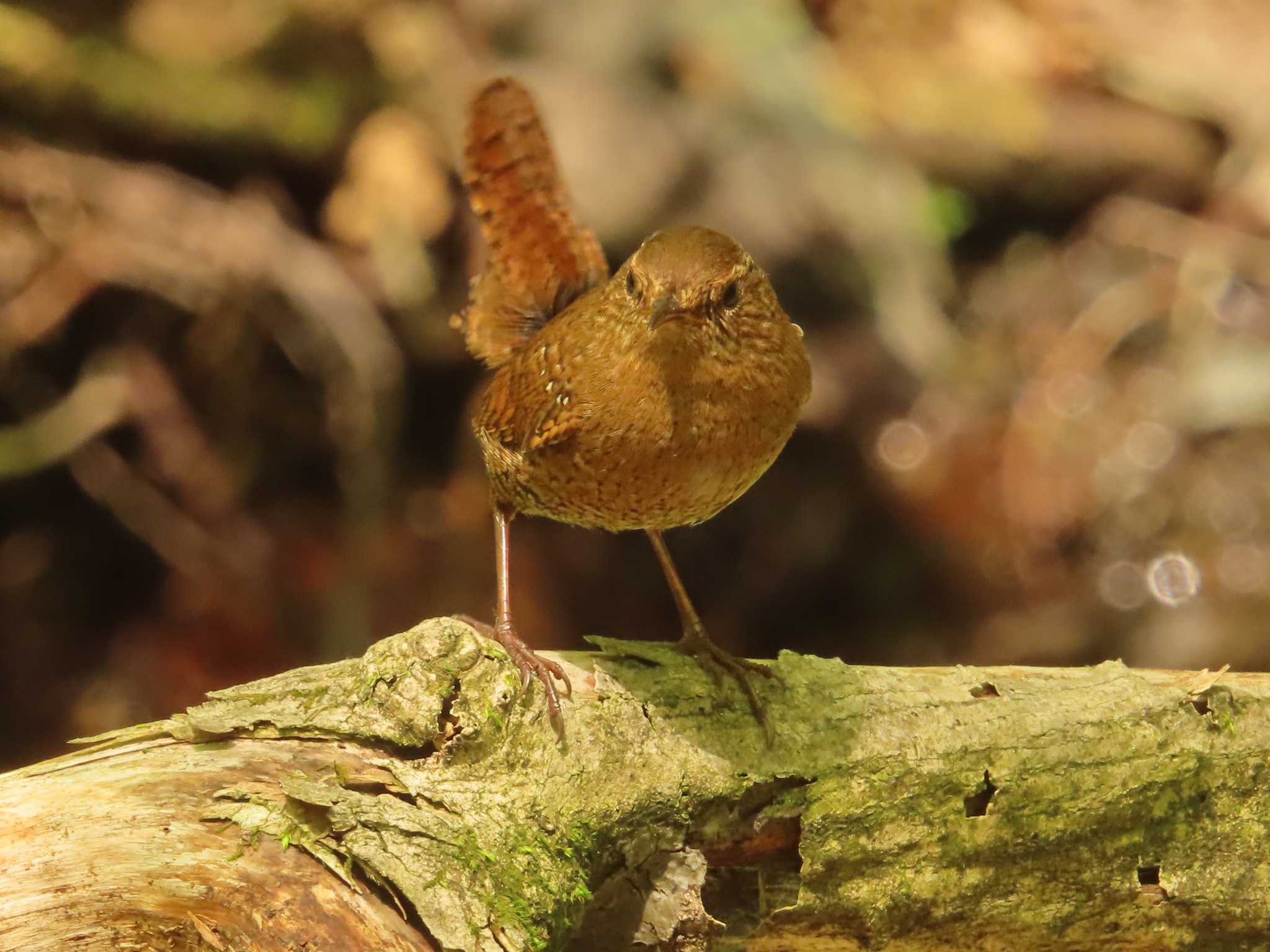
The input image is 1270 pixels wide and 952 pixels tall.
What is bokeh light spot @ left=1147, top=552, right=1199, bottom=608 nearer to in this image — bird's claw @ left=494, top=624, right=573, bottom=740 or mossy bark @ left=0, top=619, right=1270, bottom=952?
mossy bark @ left=0, top=619, right=1270, bottom=952

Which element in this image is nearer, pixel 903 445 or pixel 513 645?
pixel 513 645

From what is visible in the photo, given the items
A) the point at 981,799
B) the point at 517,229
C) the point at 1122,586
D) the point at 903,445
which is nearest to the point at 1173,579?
the point at 1122,586

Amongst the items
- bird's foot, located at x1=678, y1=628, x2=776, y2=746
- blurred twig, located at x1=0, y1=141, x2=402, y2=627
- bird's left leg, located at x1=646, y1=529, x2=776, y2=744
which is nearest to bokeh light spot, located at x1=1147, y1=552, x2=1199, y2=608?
bird's left leg, located at x1=646, y1=529, x2=776, y2=744

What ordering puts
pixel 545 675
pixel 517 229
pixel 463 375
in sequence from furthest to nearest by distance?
1. pixel 463 375
2. pixel 517 229
3. pixel 545 675

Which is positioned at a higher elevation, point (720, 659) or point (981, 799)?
point (720, 659)

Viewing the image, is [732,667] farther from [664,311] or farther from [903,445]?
[903,445]

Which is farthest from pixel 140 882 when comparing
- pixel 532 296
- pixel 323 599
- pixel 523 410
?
pixel 323 599

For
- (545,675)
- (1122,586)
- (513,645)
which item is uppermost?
(1122,586)
